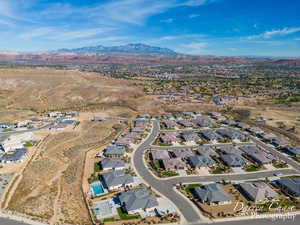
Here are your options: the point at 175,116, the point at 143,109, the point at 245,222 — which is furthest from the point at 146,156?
the point at 143,109

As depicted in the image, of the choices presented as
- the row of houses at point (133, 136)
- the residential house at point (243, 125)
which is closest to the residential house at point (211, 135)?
the residential house at point (243, 125)

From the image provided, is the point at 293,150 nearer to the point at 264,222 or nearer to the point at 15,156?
the point at 264,222

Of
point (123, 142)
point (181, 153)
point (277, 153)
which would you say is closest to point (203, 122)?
point (277, 153)

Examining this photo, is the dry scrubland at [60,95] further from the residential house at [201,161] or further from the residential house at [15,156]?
the residential house at [201,161]

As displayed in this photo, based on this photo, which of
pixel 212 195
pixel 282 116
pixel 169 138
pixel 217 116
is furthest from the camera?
pixel 282 116

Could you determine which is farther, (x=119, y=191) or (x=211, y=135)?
(x=211, y=135)

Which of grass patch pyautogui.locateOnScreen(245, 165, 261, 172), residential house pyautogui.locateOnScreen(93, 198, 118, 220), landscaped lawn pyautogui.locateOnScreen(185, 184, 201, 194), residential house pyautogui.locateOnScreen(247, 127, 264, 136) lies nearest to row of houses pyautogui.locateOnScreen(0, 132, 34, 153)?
residential house pyautogui.locateOnScreen(93, 198, 118, 220)
